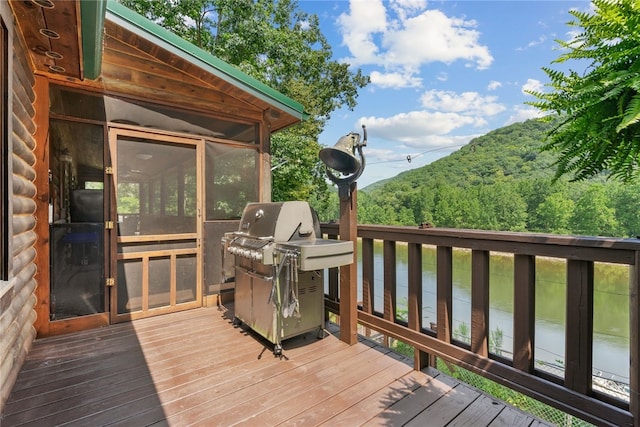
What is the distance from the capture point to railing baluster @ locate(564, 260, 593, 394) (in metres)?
1.60

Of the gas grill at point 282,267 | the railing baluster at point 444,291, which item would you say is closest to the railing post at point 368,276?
the gas grill at point 282,267

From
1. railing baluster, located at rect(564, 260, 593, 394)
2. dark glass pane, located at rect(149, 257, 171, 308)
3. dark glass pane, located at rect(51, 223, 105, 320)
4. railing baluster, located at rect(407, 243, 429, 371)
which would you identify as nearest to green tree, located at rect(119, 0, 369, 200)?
dark glass pane, located at rect(149, 257, 171, 308)

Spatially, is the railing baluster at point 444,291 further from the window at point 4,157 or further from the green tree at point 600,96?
the window at point 4,157

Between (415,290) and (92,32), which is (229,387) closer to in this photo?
(415,290)

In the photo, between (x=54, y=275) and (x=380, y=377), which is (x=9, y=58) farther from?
(x=380, y=377)

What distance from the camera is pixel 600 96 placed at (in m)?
0.85

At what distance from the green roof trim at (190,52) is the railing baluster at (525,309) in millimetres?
3110

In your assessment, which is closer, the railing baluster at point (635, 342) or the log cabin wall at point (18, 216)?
Result: the railing baluster at point (635, 342)

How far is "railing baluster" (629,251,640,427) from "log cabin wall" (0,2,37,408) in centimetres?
308

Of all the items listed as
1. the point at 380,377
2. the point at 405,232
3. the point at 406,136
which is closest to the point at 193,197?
the point at 405,232

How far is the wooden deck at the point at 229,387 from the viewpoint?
6.03 ft

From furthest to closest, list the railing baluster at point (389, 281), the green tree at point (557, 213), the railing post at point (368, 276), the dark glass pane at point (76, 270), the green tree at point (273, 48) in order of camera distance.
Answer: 1. the green tree at point (273, 48)
2. the green tree at point (557, 213)
3. the dark glass pane at point (76, 270)
4. the railing post at point (368, 276)
5. the railing baluster at point (389, 281)

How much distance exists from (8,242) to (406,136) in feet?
137

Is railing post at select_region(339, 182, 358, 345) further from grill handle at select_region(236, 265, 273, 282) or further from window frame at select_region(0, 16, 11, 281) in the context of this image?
window frame at select_region(0, 16, 11, 281)
